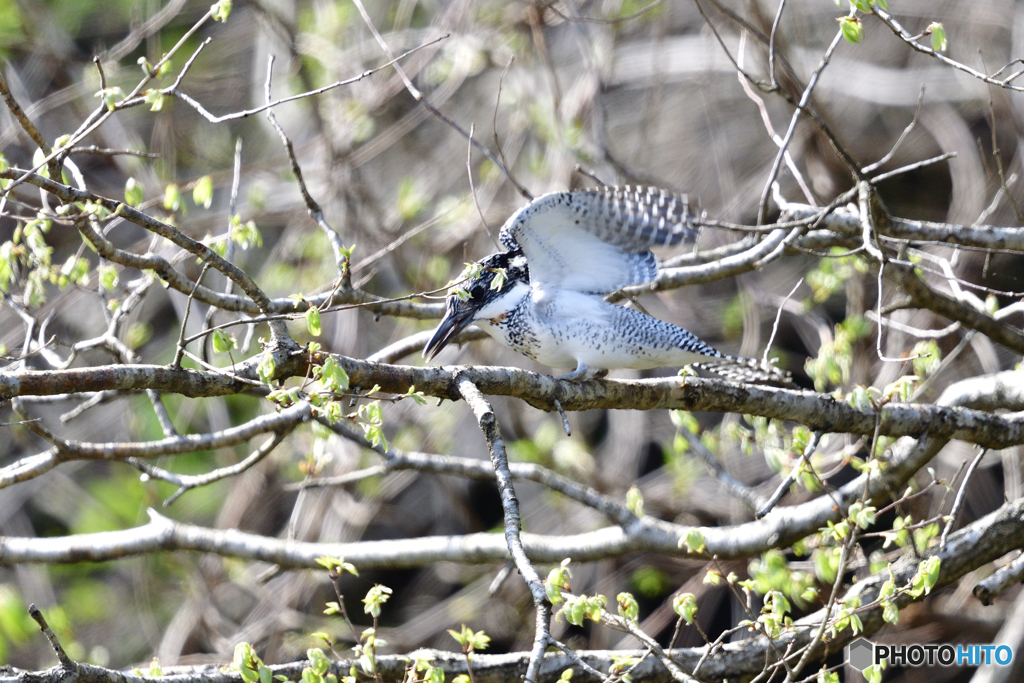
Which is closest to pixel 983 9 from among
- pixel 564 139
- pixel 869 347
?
pixel 869 347

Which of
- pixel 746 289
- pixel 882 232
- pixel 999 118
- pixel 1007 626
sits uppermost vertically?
pixel 999 118

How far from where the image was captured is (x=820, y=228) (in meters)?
3.02

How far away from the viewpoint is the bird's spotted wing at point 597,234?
2.98 m

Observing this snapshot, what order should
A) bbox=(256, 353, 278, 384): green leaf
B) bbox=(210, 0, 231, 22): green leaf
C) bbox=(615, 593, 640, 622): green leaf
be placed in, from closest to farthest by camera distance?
bbox=(256, 353, 278, 384): green leaf
bbox=(615, 593, 640, 622): green leaf
bbox=(210, 0, 231, 22): green leaf

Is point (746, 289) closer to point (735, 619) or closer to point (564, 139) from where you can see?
point (564, 139)

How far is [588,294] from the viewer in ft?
11.2

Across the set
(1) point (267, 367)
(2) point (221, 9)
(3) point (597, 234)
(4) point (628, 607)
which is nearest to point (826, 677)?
(4) point (628, 607)

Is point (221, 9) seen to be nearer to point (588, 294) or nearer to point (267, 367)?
point (267, 367)

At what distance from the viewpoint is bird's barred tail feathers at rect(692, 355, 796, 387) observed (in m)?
A: 3.07

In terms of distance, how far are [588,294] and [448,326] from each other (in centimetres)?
58

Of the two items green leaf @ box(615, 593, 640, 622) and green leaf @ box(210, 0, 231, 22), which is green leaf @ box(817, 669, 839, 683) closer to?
green leaf @ box(615, 593, 640, 622)

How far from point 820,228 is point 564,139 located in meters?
2.03

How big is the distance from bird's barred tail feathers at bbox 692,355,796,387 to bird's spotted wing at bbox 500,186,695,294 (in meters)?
0.42

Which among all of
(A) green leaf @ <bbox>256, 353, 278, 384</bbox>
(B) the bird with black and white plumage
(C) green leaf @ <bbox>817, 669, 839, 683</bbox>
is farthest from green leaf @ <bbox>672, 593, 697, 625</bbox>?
(A) green leaf @ <bbox>256, 353, 278, 384</bbox>
